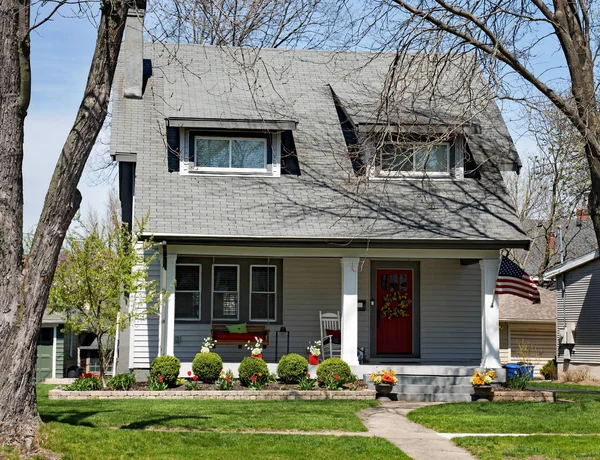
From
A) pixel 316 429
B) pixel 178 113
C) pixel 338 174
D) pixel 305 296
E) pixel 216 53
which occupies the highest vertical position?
pixel 216 53

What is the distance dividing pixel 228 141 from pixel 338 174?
2.60 m

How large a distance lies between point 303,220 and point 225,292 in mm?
2920

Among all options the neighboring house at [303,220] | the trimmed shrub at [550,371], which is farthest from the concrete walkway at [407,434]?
the trimmed shrub at [550,371]

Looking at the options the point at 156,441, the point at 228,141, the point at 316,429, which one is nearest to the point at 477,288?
the point at 228,141

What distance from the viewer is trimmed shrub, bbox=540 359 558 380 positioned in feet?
97.9

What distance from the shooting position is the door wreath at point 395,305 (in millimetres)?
20328

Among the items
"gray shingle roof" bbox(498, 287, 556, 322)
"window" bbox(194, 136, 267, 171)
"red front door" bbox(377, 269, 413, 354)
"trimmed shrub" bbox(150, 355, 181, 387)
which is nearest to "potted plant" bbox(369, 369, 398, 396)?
"trimmed shrub" bbox(150, 355, 181, 387)

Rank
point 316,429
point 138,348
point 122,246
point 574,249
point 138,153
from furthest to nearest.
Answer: point 574,249
point 138,153
point 138,348
point 122,246
point 316,429

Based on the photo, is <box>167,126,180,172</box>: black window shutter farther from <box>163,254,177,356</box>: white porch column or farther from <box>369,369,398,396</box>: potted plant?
<box>369,369,398,396</box>: potted plant

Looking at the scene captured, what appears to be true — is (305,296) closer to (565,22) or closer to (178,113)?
(178,113)

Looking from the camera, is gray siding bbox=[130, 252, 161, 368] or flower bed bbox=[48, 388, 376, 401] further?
gray siding bbox=[130, 252, 161, 368]

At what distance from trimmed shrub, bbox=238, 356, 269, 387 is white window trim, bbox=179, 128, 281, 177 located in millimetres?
4646

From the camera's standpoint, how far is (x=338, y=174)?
1977cm

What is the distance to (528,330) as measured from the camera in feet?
109
